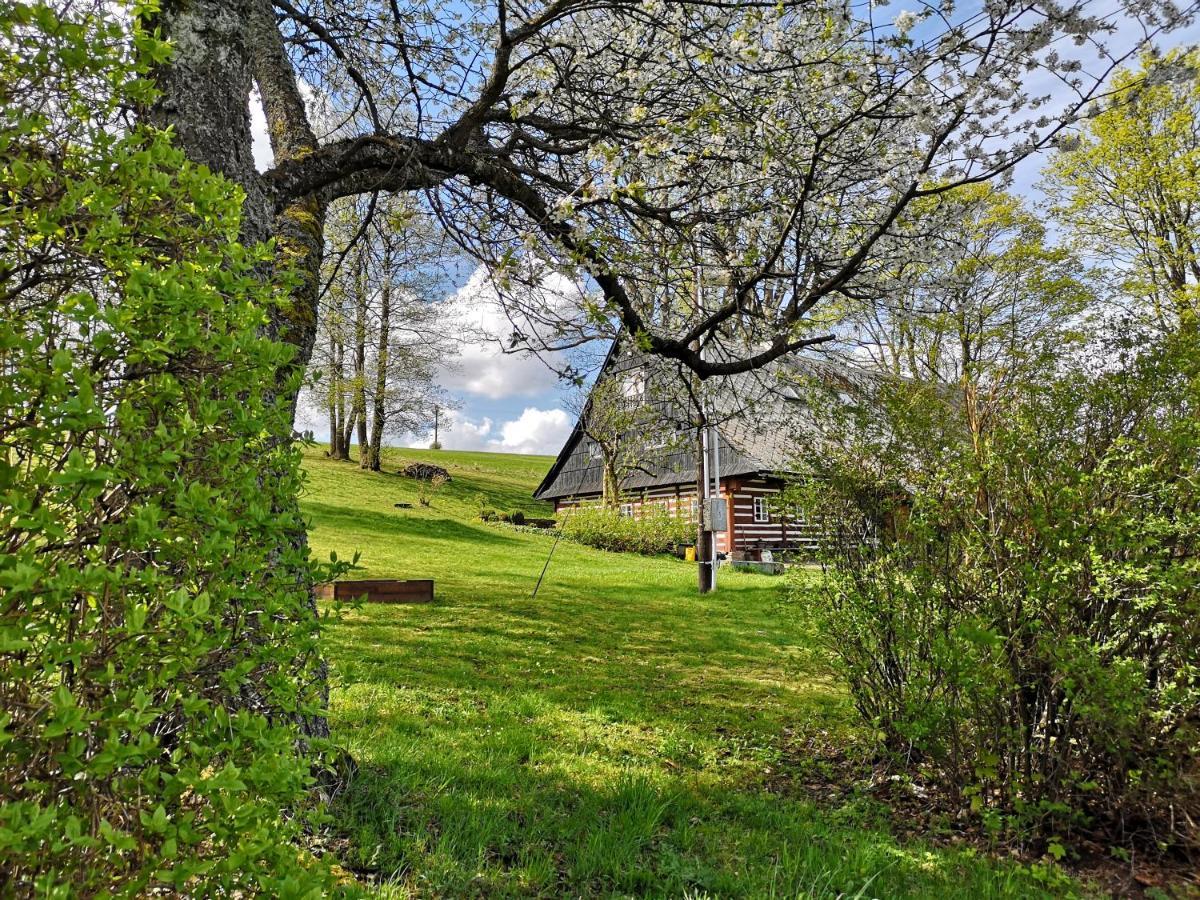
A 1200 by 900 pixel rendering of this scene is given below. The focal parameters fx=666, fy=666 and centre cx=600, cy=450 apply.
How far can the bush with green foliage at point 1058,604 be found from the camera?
3.42 metres

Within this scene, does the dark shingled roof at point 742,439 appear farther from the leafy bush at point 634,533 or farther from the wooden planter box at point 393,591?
the wooden planter box at point 393,591

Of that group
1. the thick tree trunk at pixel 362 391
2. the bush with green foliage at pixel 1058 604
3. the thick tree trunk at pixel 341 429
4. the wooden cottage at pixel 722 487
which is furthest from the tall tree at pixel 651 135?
the thick tree trunk at pixel 341 429

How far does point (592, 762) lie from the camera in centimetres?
436

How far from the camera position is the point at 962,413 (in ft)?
14.9

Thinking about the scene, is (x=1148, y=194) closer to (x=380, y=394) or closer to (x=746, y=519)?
(x=746, y=519)

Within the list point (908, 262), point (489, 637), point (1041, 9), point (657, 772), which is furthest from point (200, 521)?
point (489, 637)

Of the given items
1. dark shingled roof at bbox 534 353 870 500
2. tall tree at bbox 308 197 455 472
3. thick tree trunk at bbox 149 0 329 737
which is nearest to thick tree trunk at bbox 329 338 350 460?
tall tree at bbox 308 197 455 472

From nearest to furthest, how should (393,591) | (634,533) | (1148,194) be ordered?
(393,591)
(1148,194)
(634,533)

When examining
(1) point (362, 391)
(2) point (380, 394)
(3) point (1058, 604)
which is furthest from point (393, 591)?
(2) point (380, 394)

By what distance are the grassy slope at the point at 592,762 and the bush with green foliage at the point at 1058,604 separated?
67cm

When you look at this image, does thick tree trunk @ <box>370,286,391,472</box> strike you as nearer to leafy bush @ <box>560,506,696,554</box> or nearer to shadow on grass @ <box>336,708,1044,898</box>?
leafy bush @ <box>560,506,696,554</box>

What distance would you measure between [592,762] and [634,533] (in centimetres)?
1796

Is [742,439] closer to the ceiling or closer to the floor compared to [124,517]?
closer to the ceiling

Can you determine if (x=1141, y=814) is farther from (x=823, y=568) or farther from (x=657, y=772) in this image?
(x=657, y=772)
